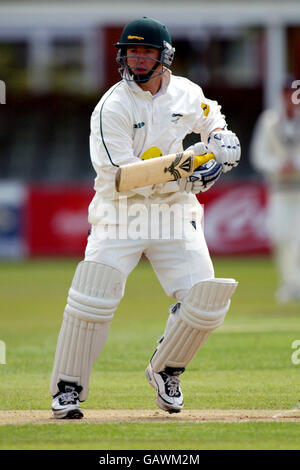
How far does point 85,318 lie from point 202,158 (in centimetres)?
90

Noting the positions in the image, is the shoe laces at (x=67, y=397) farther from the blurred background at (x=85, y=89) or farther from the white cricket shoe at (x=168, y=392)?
the blurred background at (x=85, y=89)

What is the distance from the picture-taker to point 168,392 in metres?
5.05

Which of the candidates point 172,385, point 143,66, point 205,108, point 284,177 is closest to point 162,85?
→ point 143,66

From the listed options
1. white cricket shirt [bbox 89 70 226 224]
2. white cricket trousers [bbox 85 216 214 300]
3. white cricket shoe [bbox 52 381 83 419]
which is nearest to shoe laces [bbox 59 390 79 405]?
white cricket shoe [bbox 52 381 83 419]

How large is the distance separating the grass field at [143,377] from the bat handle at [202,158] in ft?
3.79

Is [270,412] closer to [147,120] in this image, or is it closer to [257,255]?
[147,120]

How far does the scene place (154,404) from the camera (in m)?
5.32

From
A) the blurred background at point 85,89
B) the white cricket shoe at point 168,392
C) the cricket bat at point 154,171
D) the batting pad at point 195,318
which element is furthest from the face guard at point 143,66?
the blurred background at point 85,89

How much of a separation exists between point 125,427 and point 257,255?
11936 millimetres

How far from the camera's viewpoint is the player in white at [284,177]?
1076 centimetres

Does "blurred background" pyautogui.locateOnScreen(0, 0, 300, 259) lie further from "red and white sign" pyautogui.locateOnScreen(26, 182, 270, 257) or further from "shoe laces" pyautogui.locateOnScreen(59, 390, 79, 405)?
"shoe laces" pyautogui.locateOnScreen(59, 390, 79, 405)

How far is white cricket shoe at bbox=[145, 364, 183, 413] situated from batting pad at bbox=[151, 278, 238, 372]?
0.09 m

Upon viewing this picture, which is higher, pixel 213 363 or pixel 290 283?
pixel 290 283
